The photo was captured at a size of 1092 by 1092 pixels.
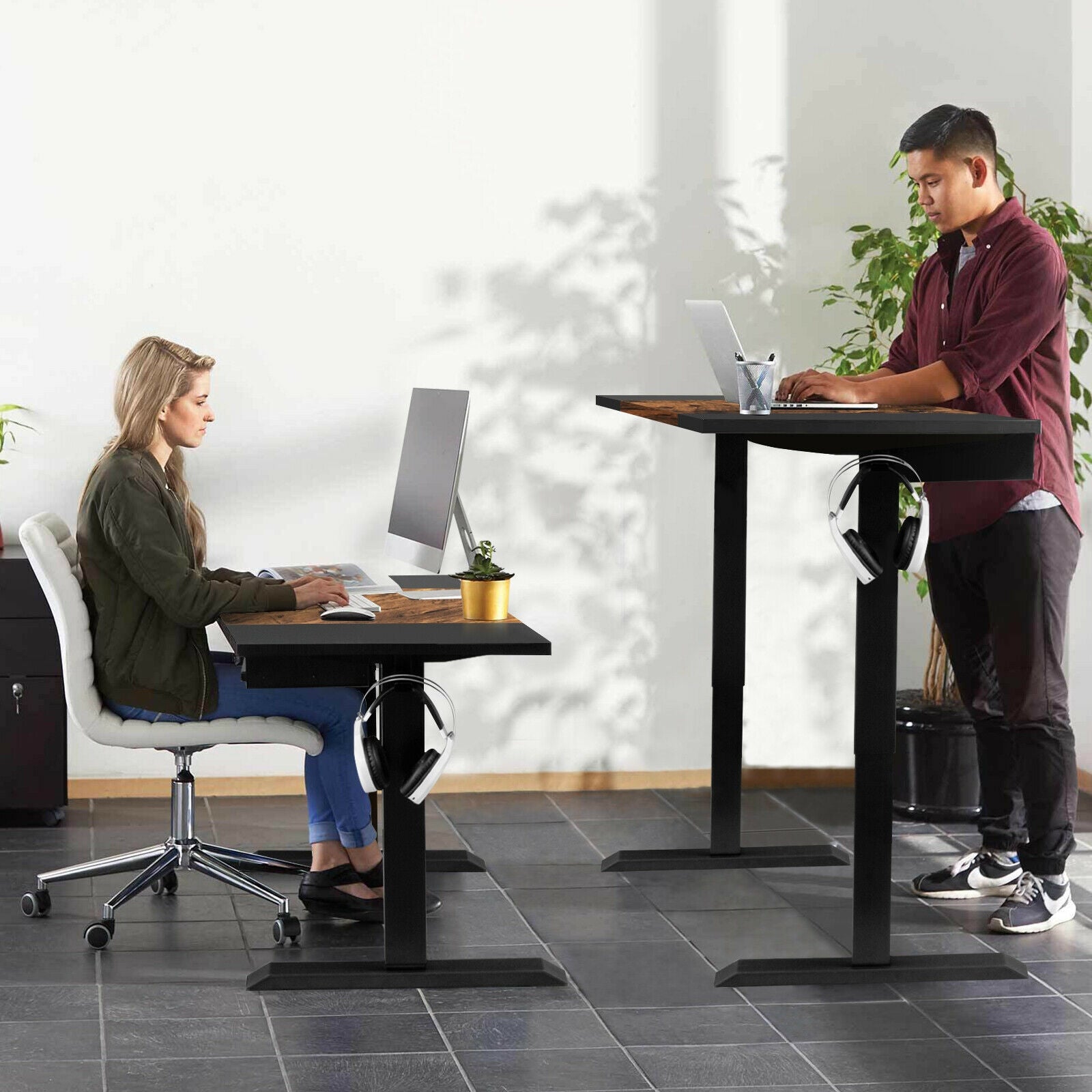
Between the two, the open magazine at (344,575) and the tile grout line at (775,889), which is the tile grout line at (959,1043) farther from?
the open magazine at (344,575)

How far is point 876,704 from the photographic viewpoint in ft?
11.5

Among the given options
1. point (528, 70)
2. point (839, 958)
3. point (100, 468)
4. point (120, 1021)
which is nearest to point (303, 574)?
point (100, 468)

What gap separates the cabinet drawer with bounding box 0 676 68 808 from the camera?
471 centimetres

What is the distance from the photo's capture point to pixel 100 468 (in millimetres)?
3727

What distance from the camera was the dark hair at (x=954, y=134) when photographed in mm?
3803

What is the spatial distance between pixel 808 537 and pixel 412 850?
2373 millimetres

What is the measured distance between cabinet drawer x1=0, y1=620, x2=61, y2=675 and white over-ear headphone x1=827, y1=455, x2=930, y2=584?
7.64ft

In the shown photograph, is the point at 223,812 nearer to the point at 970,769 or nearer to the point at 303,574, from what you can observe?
the point at 303,574

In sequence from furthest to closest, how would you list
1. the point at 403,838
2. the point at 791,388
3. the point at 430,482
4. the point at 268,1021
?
1. the point at 430,482
2. the point at 791,388
3. the point at 403,838
4. the point at 268,1021

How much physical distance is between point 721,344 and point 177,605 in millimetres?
1273

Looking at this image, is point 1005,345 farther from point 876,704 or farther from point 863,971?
point 863,971

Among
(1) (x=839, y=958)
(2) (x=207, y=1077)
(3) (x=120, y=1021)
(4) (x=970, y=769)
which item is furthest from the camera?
(4) (x=970, y=769)

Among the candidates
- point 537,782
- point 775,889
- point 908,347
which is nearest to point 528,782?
point 537,782

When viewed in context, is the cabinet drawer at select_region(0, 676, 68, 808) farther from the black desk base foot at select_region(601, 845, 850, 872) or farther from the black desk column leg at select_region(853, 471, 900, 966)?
the black desk column leg at select_region(853, 471, 900, 966)
